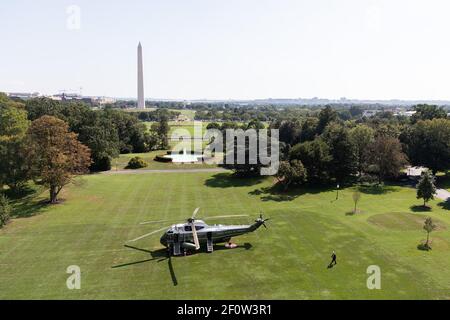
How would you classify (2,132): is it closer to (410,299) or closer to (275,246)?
(275,246)

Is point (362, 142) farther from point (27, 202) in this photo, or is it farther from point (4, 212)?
point (4, 212)

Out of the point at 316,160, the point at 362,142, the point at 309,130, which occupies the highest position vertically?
the point at 309,130

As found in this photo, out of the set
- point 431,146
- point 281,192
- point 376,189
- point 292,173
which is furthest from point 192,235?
point 431,146

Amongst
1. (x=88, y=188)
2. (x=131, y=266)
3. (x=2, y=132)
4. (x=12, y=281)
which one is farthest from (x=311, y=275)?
(x=2, y=132)

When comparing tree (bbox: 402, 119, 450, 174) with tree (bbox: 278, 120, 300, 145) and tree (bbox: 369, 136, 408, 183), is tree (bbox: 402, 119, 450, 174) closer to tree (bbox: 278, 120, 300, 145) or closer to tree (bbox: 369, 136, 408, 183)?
tree (bbox: 369, 136, 408, 183)

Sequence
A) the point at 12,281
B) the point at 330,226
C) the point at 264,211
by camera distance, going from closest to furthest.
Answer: the point at 12,281 → the point at 330,226 → the point at 264,211

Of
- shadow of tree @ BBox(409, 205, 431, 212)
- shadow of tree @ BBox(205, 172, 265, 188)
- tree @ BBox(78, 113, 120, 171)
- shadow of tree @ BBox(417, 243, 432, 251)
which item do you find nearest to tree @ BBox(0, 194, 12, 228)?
tree @ BBox(78, 113, 120, 171)

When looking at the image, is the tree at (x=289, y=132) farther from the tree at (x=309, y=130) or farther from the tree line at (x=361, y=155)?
the tree line at (x=361, y=155)
